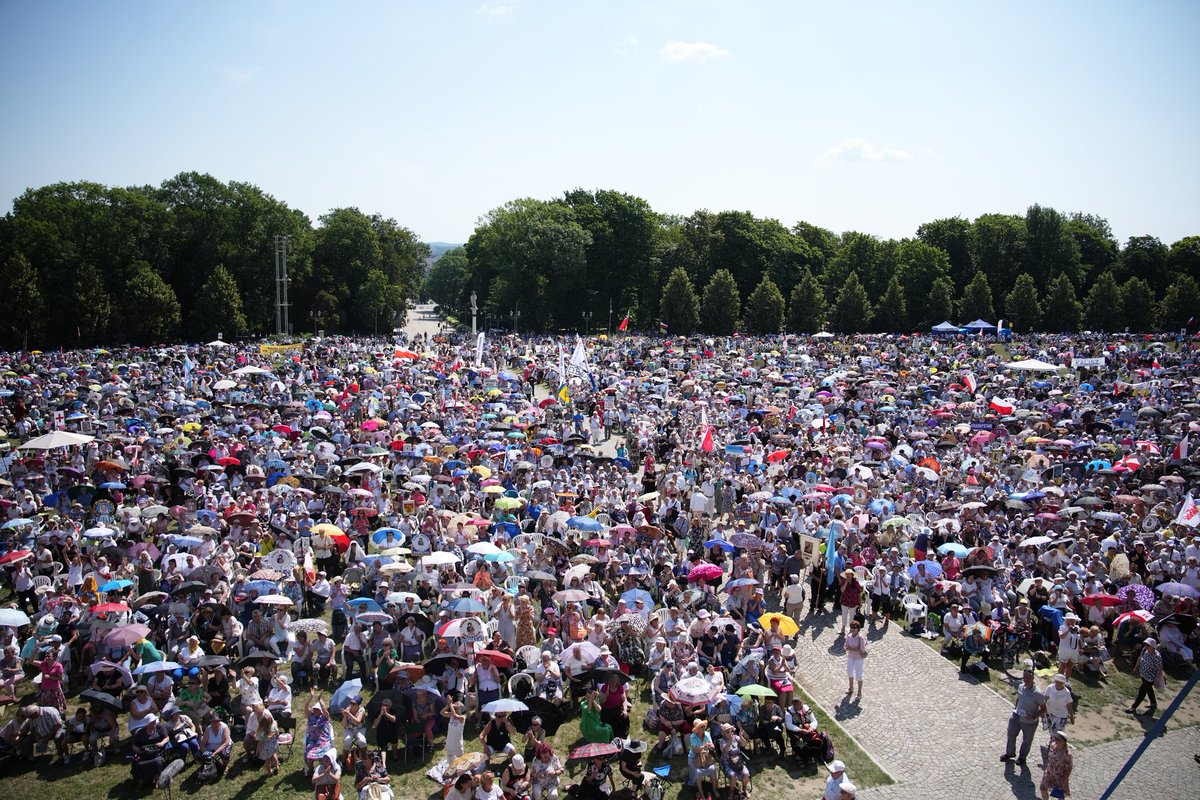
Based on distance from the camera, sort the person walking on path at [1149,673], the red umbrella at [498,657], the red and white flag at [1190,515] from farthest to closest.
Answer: the red and white flag at [1190,515] → the person walking on path at [1149,673] → the red umbrella at [498,657]

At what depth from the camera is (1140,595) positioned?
43.1 ft

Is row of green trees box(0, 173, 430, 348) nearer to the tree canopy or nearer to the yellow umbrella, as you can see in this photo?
the tree canopy

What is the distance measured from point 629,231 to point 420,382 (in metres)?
42.9

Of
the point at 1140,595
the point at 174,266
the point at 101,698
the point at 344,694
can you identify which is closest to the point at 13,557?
the point at 101,698

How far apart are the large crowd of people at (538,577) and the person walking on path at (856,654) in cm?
5

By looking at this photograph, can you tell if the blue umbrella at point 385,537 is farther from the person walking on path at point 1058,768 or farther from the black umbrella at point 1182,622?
the black umbrella at point 1182,622

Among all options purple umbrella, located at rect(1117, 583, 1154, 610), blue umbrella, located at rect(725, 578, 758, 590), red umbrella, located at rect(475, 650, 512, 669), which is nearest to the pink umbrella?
blue umbrella, located at rect(725, 578, 758, 590)

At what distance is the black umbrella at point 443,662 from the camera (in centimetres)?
1008

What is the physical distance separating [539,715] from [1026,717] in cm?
592

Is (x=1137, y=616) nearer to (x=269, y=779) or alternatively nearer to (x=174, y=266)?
(x=269, y=779)

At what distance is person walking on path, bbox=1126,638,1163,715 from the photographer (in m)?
11.1

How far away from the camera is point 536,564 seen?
46.6 ft

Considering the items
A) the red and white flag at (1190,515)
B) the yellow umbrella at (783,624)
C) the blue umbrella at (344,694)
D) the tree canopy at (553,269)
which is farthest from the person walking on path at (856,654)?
the tree canopy at (553,269)

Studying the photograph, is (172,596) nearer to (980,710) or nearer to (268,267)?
(980,710)
